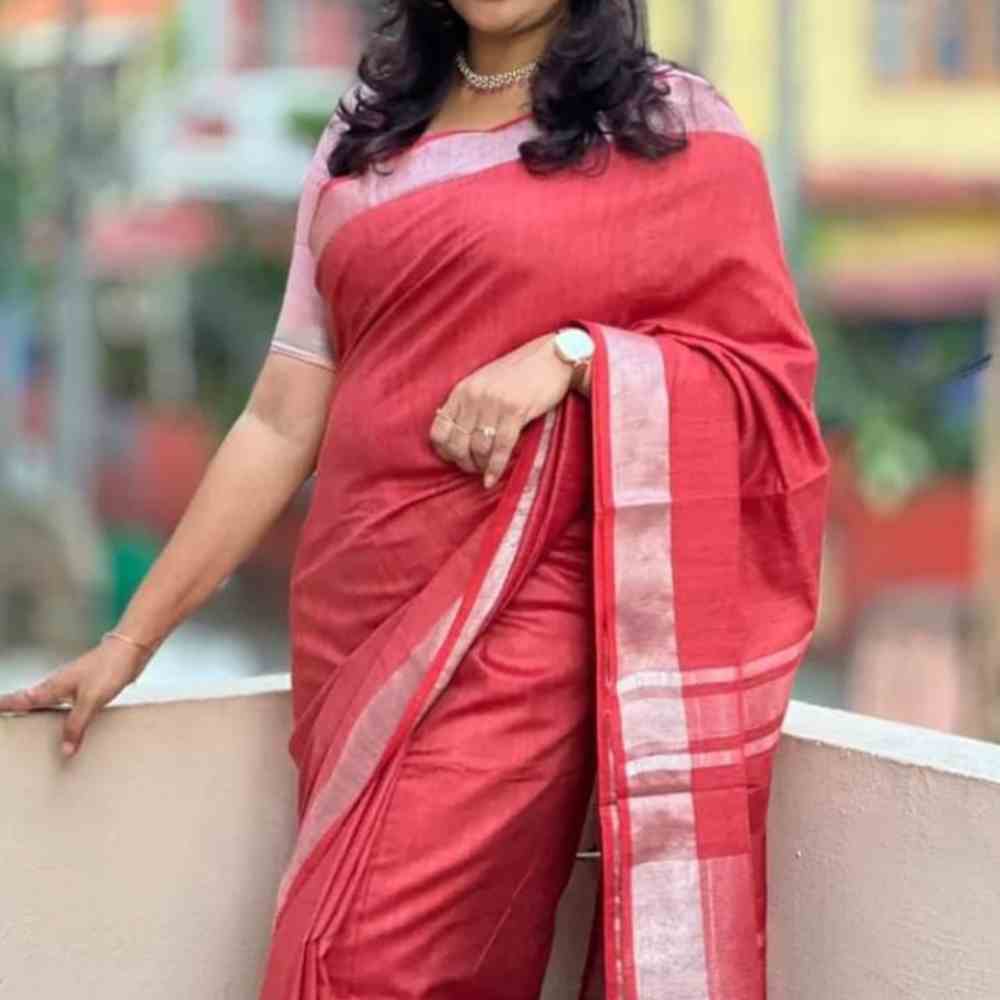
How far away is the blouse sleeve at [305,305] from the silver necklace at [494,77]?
141mm

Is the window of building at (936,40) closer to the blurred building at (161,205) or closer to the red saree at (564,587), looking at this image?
the blurred building at (161,205)

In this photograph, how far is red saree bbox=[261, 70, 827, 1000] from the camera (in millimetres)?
1788

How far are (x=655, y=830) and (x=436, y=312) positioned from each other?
1.55 ft

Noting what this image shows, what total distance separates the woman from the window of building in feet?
25.6

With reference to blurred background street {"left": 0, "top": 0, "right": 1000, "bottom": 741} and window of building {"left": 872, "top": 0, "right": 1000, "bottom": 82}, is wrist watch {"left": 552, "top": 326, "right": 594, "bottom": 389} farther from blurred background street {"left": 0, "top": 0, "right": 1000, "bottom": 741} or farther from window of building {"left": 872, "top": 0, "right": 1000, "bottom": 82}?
window of building {"left": 872, "top": 0, "right": 1000, "bottom": 82}

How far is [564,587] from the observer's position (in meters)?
1.84

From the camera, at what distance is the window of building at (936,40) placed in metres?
9.38


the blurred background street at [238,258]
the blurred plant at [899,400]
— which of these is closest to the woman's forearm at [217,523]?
the blurred background street at [238,258]

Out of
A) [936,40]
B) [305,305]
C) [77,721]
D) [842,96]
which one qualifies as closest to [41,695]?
[77,721]

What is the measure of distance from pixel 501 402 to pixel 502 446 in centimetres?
4

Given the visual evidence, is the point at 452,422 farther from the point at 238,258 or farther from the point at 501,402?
the point at 238,258

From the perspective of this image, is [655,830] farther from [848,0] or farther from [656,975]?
[848,0]

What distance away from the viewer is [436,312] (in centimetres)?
186

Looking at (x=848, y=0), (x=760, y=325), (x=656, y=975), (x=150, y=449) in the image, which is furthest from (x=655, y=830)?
(x=848, y=0)
